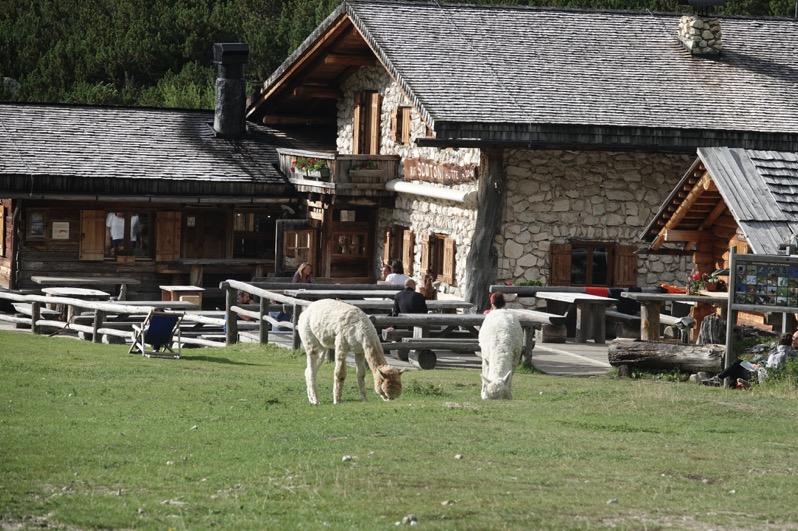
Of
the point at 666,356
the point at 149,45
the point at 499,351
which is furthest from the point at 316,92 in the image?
the point at 149,45

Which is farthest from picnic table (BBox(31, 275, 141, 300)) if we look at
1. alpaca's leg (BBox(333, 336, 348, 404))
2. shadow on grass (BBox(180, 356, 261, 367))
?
alpaca's leg (BBox(333, 336, 348, 404))

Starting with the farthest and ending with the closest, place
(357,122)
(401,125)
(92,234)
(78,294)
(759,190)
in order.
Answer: (357,122) < (92,234) < (401,125) < (78,294) < (759,190)

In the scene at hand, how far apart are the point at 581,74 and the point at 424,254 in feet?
17.3

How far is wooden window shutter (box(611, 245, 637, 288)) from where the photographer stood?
106ft

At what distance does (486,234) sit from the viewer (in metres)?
31.4

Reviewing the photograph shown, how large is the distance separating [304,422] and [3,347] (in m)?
10.9

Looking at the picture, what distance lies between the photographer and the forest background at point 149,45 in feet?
193

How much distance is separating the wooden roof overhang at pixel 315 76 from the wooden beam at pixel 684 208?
1145cm

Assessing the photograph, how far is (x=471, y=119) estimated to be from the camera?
3000cm

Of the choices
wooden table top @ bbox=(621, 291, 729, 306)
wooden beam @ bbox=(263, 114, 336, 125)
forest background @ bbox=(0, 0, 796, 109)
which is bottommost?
wooden table top @ bbox=(621, 291, 729, 306)

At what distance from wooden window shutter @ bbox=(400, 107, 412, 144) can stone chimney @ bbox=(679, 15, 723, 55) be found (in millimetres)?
6379

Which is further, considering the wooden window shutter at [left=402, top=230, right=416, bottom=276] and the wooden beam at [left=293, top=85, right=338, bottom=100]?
the wooden beam at [left=293, top=85, right=338, bottom=100]

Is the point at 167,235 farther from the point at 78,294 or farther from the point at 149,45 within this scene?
the point at 149,45

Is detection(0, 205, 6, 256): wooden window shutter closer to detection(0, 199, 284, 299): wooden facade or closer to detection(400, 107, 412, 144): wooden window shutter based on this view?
detection(0, 199, 284, 299): wooden facade
